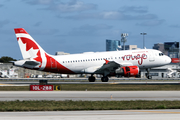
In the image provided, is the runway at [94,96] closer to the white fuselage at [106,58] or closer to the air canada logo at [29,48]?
the air canada logo at [29,48]

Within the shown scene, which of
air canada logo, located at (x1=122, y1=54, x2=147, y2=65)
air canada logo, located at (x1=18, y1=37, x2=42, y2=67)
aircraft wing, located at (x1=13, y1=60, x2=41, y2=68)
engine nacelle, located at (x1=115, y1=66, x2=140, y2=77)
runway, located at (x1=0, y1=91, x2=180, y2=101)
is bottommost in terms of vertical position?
runway, located at (x1=0, y1=91, x2=180, y2=101)

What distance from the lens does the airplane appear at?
5403 cm

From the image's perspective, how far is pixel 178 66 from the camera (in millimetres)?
124875

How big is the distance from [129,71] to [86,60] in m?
8.39

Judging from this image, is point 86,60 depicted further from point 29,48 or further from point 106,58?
point 29,48

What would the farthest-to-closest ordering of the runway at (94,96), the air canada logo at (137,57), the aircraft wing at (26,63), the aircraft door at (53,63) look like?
1. the air canada logo at (137,57)
2. the aircraft door at (53,63)
3. the aircraft wing at (26,63)
4. the runway at (94,96)

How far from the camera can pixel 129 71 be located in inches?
2074

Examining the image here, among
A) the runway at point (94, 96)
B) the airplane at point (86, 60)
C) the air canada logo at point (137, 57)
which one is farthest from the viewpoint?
the air canada logo at point (137, 57)

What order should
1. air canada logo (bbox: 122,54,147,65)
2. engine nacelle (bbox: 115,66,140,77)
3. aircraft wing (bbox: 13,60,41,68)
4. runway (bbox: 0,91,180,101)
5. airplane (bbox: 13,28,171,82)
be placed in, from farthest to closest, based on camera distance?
air canada logo (bbox: 122,54,147,65), airplane (bbox: 13,28,171,82), aircraft wing (bbox: 13,60,41,68), engine nacelle (bbox: 115,66,140,77), runway (bbox: 0,91,180,101)

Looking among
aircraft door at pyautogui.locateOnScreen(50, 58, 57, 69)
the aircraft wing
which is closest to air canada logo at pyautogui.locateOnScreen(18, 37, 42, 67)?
the aircraft wing

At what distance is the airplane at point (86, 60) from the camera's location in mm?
54031

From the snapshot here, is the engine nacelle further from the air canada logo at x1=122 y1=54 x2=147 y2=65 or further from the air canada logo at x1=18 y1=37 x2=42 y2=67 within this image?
the air canada logo at x1=18 y1=37 x2=42 y2=67

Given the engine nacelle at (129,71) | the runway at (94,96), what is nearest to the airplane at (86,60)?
the engine nacelle at (129,71)

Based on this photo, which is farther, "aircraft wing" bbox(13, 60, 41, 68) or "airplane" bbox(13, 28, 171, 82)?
"airplane" bbox(13, 28, 171, 82)
